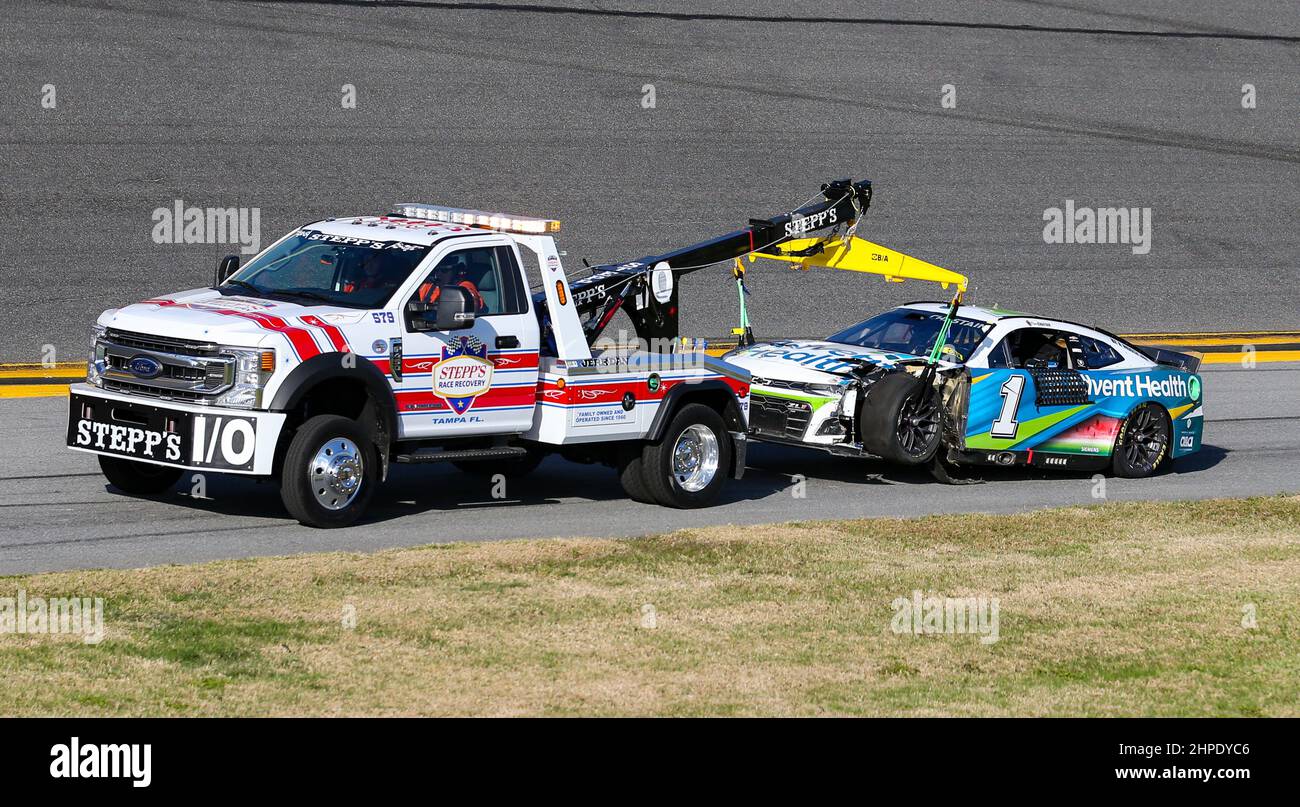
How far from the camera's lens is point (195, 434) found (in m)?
11.5

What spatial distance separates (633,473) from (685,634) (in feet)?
13.7

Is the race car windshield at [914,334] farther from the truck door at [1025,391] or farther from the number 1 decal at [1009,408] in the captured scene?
the number 1 decal at [1009,408]

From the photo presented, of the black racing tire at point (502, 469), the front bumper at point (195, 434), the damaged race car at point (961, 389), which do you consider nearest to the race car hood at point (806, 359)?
the damaged race car at point (961, 389)

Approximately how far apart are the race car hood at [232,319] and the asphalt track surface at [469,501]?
1400 millimetres

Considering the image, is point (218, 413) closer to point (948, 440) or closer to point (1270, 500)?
point (948, 440)

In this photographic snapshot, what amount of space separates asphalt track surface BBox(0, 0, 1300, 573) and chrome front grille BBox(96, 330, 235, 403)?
314cm

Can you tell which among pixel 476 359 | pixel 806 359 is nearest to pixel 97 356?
pixel 476 359

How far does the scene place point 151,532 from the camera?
11.9 m

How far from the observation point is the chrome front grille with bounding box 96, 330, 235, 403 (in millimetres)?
11523

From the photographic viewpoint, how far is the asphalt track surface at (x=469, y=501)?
11.7 m

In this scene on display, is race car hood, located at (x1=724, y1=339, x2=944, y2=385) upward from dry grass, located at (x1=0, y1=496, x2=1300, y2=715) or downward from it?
upward

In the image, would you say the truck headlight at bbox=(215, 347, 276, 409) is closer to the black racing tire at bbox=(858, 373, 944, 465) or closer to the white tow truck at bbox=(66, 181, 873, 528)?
the white tow truck at bbox=(66, 181, 873, 528)

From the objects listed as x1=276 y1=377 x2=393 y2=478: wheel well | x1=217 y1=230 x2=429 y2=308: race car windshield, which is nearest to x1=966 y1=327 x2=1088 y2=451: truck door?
x1=217 y1=230 x2=429 y2=308: race car windshield

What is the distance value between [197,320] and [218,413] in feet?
2.32
